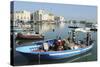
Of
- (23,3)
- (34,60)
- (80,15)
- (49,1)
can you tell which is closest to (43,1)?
(49,1)

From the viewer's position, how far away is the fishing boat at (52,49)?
243 cm

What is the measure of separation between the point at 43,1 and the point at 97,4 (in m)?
0.75

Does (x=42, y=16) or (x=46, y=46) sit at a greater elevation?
(x=42, y=16)

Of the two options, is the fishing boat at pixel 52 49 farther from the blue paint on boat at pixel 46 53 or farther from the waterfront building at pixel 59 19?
the waterfront building at pixel 59 19

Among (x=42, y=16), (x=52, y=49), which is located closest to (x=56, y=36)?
(x=52, y=49)

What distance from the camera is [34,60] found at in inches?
96.4

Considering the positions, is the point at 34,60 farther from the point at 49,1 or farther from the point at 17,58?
the point at 49,1

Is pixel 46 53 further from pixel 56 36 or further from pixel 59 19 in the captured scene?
pixel 59 19

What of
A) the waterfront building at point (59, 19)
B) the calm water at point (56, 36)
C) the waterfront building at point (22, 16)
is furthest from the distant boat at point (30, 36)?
the waterfront building at point (59, 19)

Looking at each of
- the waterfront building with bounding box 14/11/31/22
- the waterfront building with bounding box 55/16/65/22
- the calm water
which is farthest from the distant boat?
the waterfront building with bounding box 55/16/65/22

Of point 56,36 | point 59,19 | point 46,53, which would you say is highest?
point 59,19

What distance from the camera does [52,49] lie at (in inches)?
99.8
